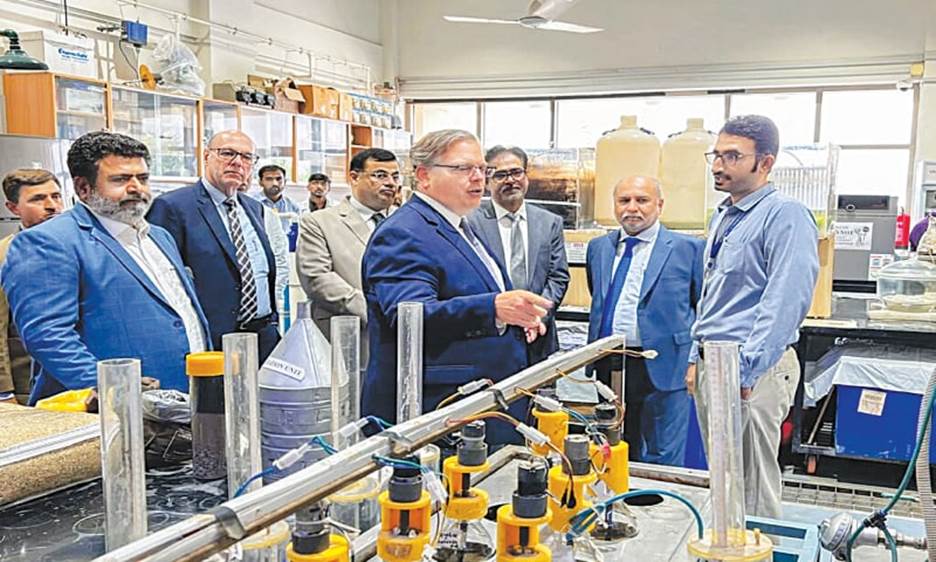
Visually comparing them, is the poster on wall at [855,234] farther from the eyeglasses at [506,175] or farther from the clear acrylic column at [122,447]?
the clear acrylic column at [122,447]

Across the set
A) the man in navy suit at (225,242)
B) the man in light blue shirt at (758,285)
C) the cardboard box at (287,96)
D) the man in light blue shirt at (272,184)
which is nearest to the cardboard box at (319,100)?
the cardboard box at (287,96)

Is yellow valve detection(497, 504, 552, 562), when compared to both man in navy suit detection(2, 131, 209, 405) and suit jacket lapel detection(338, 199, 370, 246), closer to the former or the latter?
man in navy suit detection(2, 131, 209, 405)

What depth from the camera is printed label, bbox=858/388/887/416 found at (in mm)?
3422

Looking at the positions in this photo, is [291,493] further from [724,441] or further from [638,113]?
[638,113]

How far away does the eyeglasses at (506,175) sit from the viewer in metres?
3.09

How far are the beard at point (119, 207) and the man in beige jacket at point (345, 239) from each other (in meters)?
1.04

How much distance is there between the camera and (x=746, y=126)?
8.18 ft

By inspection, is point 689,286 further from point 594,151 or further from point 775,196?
point 594,151

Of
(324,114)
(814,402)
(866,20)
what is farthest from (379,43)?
(814,402)

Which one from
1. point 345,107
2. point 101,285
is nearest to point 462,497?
point 101,285

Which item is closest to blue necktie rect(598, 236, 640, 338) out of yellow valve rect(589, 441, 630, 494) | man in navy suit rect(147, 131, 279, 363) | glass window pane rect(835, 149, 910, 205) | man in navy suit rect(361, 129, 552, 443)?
man in navy suit rect(361, 129, 552, 443)

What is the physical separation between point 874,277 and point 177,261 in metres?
3.72

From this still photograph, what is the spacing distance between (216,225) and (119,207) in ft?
2.29

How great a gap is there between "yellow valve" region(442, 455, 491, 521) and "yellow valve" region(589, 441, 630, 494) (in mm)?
255
